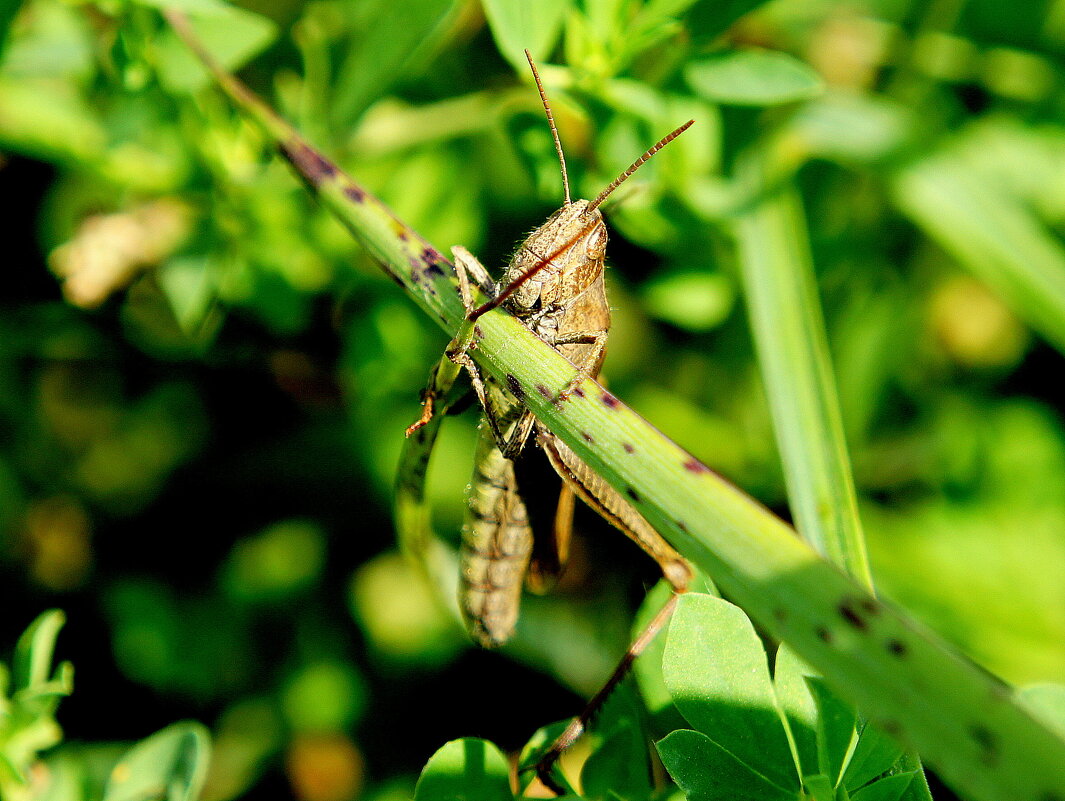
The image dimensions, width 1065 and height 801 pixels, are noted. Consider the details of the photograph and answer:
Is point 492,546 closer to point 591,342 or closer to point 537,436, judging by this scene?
point 537,436

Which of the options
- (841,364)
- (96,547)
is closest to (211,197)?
(96,547)

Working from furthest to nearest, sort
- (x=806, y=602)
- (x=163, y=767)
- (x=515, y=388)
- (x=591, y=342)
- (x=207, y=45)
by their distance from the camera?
(x=207, y=45), (x=591, y=342), (x=163, y=767), (x=515, y=388), (x=806, y=602)

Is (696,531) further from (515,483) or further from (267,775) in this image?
(267,775)

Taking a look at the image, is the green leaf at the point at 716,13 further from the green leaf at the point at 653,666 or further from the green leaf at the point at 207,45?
the green leaf at the point at 653,666

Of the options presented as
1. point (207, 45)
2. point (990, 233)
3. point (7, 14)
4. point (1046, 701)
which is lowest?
point (990, 233)

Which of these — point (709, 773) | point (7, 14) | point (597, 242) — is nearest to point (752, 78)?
point (597, 242)

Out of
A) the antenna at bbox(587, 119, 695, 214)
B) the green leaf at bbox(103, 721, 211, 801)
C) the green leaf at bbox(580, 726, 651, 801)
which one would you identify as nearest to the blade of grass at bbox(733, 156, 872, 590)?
the green leaf at bbox(580, 726, 651, 801)

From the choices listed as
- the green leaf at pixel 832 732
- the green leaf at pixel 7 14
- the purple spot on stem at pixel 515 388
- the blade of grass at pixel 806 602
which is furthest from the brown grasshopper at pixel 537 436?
the green leaf at pixel 7 14

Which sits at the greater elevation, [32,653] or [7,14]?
[7,14]
